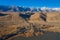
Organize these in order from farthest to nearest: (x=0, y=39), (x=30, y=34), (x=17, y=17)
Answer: (x=17, y=17) → (x=30, y=34) → (x=0, y=39)

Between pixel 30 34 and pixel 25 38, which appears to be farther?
pixel 30 34

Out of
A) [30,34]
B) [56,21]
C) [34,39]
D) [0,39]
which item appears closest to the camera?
[0,39]

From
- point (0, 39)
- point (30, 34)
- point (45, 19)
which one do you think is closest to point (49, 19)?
point (45, 19)

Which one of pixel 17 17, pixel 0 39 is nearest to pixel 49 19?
pixel 17 17

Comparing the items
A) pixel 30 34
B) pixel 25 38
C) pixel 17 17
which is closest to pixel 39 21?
pixel 17 17

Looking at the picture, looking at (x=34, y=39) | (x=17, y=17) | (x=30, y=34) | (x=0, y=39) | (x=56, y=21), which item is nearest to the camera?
(x=0, y=39)

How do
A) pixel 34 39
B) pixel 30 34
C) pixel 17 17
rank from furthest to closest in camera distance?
1. pixel 17 17
2. pixel 30 34
3. pixel 34 39

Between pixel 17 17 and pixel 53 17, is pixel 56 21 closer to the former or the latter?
pixel 53 17

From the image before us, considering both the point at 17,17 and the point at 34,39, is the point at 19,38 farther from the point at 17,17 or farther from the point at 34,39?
the point at 17,17

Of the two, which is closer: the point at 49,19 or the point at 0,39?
the point at 0,39
